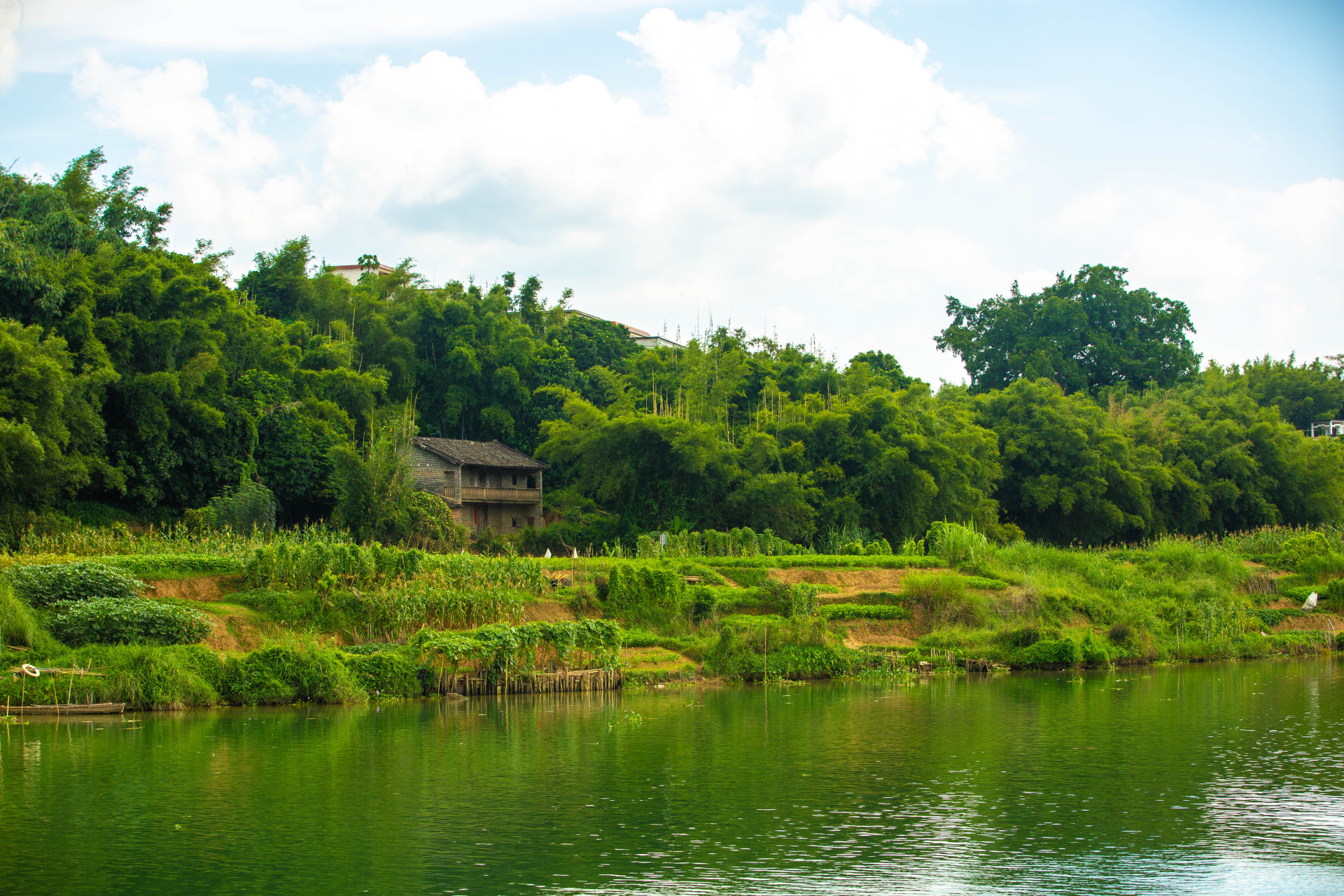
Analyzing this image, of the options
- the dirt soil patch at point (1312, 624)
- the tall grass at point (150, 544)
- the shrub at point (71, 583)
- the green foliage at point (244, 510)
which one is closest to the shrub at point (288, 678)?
the shrub at point (71, 583)

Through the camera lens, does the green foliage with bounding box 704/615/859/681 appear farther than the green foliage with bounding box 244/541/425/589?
Yes

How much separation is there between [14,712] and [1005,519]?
4331 cm

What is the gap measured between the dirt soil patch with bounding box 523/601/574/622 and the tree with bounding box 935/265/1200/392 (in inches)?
2117

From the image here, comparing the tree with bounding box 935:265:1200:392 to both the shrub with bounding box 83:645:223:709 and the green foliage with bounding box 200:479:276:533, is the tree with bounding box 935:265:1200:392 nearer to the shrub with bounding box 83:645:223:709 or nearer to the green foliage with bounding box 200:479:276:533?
the green foliage with bounding box 200:479:276:533

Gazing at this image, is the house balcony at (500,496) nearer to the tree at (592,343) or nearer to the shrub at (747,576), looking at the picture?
the tree at (592,343)

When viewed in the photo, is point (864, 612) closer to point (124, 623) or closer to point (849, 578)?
point (849, 578)

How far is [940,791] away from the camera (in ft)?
47.9

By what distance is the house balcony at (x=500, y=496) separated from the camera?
51.0 metres

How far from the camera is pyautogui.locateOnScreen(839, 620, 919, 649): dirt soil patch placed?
3103 centimetres

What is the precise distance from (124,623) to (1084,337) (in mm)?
69430

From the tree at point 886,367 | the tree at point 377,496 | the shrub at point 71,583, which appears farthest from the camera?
the tree at point 886,367

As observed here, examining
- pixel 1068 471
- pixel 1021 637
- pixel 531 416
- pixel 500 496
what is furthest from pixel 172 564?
pixel 1068 471

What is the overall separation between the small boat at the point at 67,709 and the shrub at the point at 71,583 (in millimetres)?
3128

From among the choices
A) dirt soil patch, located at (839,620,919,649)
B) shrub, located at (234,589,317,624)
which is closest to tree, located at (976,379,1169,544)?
dirt soil patch, located at (839,620,919,649)
